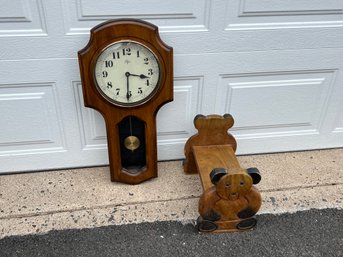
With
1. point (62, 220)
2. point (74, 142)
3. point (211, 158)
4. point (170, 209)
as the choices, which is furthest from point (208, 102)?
point (62, 220)

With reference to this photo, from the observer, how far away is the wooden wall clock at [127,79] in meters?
1.14

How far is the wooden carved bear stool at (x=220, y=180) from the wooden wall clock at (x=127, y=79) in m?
0.21

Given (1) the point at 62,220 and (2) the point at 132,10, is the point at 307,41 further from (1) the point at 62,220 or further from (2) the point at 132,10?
(1) the point at 62,220

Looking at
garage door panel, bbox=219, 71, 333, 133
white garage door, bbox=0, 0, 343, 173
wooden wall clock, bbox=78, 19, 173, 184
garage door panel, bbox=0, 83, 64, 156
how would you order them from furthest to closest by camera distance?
garage door panel, bbox=219, 71, 333, 133 → garage door panel, bbox=0, 83, 64, 156 → white garage door, bbox=0, 0, 343, 173 → wooden wall clock, bbox=78, 19, 173, 184

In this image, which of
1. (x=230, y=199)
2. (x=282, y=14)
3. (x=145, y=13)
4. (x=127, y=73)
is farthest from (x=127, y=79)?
(x=282, y=14)

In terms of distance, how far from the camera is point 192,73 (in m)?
1.42

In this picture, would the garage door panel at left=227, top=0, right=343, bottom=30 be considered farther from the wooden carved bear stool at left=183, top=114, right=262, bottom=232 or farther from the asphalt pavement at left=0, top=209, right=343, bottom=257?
the asphalt pavement at left=0, top=209, right=343, bottom=257

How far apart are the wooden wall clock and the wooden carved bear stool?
0.21 m

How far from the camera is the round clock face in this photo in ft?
3.85

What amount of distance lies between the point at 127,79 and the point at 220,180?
0.50 meters

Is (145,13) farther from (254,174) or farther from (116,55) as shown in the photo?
(254,174)

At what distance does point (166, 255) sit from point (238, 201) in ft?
1.09

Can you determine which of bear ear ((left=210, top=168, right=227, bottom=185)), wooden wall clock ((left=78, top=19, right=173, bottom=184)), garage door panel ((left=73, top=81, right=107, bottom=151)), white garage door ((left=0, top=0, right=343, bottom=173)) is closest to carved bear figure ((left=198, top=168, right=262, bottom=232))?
bear ear ((left=210, top=168, right=227, bottom=185))

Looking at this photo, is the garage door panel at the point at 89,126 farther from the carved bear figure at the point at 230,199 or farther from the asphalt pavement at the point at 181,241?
the carved bear figure at the point at 230,199
